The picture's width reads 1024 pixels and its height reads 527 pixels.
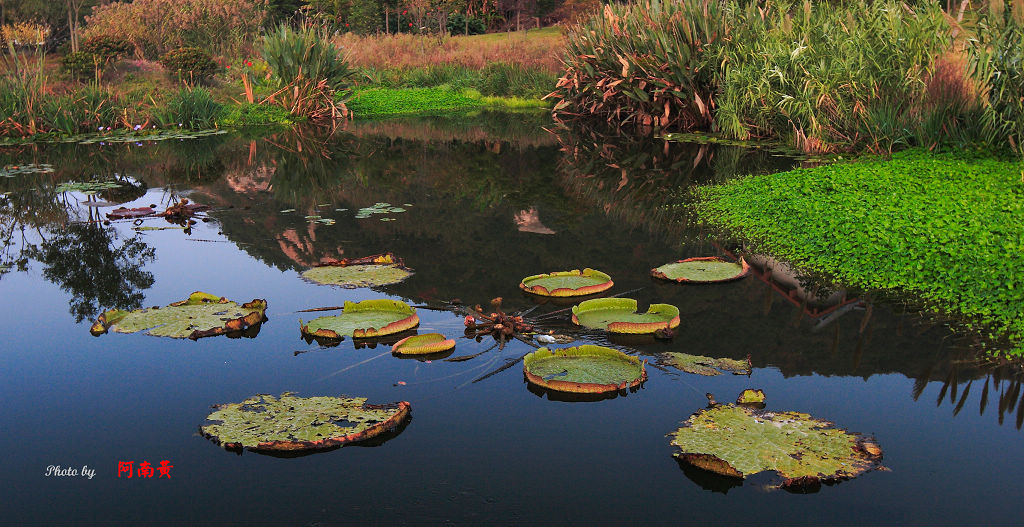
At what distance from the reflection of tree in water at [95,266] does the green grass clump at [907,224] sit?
5452 millimetres

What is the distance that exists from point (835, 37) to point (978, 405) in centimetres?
1037

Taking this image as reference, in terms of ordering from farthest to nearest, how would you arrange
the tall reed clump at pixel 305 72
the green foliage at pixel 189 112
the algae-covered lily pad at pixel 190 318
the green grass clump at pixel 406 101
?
1. the green grass clump at pixel 406 101
2. the tall reed clump at pixel 305 72
3. the green foliage at pixel 189 112
4. the algae-covered lily pad at pixel 190 318

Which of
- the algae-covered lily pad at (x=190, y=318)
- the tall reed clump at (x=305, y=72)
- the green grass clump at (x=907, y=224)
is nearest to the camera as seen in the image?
the algae-covered lily pad at (x=190, y=318)

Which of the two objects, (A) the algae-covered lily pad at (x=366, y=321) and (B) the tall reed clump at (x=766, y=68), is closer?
(A) the algae-covered lily pad at (x=366, y=321)

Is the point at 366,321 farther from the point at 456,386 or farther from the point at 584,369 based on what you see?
the point at 584,369

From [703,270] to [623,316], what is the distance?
4.60ft

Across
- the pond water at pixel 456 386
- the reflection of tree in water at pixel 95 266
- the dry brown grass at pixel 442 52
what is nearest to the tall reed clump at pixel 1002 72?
the pond water at pixel 456 386

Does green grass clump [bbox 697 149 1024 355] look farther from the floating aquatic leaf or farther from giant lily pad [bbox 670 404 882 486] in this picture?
the floating aquatic leaf

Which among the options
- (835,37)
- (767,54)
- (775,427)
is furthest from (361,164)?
(775,427)

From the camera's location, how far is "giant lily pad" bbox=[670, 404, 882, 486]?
383 cm

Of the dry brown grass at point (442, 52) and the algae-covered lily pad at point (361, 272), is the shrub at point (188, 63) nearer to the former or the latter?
the dry brown grass at point (442, 52)

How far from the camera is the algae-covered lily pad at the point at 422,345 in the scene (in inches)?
213

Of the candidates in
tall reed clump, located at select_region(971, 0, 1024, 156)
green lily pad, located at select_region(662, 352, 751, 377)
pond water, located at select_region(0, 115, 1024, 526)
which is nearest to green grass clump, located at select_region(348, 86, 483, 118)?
pond water, located at select_region(0, 115, 1024, 526)

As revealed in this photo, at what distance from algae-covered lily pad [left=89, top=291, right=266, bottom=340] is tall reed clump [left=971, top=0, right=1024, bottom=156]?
8685 millimetres
